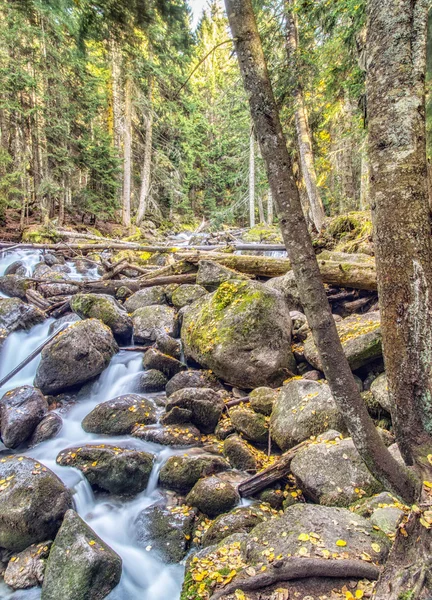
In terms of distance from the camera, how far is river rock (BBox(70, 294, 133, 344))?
8.57 metres

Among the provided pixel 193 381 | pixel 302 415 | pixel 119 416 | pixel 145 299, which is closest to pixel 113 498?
pixel 119 416

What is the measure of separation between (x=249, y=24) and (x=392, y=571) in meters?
3.52

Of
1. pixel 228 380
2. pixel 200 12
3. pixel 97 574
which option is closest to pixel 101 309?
pixel 228 380

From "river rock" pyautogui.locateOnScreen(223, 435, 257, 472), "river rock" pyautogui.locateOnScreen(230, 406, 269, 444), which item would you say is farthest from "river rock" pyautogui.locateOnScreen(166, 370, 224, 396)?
"river rock" pyautogui.locateOnScreen(223, 435, 257, 472)

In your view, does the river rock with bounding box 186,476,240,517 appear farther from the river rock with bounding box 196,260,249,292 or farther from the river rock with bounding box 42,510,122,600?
the river rock with bounding box 196,260,249,292

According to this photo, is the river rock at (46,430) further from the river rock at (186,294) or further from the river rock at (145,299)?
the river rock at (186,294)

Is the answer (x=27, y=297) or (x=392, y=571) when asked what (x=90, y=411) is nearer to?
(x=27, y=297)

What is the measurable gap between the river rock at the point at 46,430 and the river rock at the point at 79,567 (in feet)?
8.22

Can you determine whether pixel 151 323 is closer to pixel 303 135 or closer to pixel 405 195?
pixel 405 195

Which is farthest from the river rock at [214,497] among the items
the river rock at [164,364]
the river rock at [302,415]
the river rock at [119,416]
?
the river rock at [164,364]

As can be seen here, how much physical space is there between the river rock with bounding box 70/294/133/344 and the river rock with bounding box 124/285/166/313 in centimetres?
82

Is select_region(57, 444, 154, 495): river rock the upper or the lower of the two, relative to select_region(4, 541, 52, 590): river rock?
upper

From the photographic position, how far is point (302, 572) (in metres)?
2.46

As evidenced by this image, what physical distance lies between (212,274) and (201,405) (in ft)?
13.7
